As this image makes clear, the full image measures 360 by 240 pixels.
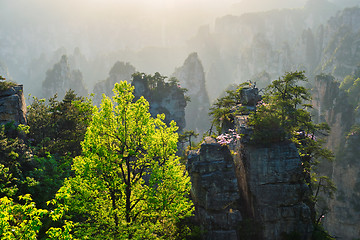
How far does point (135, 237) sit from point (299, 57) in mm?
119608

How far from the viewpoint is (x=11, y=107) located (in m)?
20.3

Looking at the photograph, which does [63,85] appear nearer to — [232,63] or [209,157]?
[232,63]

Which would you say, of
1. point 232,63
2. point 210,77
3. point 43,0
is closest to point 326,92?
point 210,77

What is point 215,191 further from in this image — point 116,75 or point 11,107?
point 116,75

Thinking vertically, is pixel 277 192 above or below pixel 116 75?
below

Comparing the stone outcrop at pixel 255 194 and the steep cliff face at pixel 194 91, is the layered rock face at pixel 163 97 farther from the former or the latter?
the steep cliff face at pixel 194 91

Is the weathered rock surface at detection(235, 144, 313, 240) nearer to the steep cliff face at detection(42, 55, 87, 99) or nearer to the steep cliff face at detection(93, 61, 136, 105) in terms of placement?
the steep cliff face at detection(93, 61, 136, 105)

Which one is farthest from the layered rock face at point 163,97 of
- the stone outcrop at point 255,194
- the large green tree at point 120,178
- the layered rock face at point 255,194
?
the large green tree at point 120,178

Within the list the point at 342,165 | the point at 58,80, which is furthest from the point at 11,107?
the point at 58,80

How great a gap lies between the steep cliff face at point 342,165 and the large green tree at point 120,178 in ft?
111

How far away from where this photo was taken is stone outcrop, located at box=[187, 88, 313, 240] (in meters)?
18.6

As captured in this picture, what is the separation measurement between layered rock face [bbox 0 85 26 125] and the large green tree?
34.1ft

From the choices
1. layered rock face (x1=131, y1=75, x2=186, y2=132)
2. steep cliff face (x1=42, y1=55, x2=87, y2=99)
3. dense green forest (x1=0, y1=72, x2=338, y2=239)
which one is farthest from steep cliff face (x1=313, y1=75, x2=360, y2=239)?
steep cliff face (x1=42, y1=55, x2=87, y2=99)

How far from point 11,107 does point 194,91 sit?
291ft
